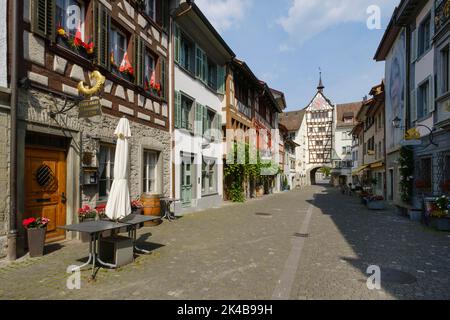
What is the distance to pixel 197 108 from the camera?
1382cm

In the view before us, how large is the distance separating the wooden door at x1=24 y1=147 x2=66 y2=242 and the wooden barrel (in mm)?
2695

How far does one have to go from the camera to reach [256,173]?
1998 centimetres

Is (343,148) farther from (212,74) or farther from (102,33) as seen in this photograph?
(102,33)

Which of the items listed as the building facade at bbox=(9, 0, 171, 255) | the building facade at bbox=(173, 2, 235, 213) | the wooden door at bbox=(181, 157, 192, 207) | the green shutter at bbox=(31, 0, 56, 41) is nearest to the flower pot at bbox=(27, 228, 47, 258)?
the building facade at bbox=(9, 0, 171, 255)

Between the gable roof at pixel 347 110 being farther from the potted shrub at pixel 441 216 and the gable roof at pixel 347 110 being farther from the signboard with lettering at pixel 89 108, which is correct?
the signboard with lettering at pixel 89 108

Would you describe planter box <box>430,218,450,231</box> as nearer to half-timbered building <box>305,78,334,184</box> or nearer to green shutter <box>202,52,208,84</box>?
green shutter <box>202,52,208,84</box>

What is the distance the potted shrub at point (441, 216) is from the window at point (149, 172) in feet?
30.3

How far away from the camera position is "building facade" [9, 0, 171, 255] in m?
5.91

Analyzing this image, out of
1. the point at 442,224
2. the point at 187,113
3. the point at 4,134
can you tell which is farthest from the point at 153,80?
the point at 442,224

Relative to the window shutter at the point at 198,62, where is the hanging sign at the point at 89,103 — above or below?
below

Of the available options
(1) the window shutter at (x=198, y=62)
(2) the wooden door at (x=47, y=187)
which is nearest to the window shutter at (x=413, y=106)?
(1) the window shutter at (x=198, y=62)

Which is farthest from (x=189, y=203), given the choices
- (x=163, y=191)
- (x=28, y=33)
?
(x=28, y=33)

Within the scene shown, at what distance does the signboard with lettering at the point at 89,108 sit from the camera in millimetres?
6385

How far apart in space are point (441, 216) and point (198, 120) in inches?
392
